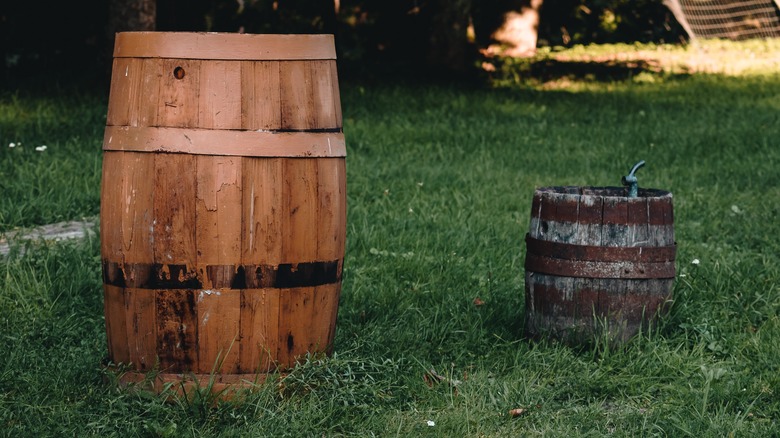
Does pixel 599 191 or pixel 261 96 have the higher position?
pixel 261 96

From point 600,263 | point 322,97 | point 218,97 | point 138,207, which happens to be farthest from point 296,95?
point 600,263

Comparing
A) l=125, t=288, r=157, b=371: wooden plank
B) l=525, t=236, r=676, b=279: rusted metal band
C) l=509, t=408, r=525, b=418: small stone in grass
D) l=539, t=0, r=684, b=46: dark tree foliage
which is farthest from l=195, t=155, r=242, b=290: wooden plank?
l=539, t=0, r=684, b=46: dark tree foliage

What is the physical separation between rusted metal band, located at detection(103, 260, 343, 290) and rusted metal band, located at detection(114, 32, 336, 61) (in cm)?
69

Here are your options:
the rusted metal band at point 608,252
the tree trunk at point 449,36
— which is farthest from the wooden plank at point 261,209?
the tree trunk at point 449,36

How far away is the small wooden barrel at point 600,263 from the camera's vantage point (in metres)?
4.05

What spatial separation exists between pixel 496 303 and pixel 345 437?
154 centimetres

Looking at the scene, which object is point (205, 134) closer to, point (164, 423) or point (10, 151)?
point (164, 423)

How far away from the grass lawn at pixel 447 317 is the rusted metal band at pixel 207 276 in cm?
32

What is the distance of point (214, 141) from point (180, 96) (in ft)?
0.60

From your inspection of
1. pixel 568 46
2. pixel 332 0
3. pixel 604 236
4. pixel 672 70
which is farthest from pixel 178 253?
pixel 568 46

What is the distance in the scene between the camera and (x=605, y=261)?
4.05 m

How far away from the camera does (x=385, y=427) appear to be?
11.2ft

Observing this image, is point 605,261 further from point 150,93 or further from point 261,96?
point 150,93

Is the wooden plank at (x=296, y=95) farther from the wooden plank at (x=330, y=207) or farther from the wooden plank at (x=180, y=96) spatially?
the wooden plank at (x=180, y=96)
